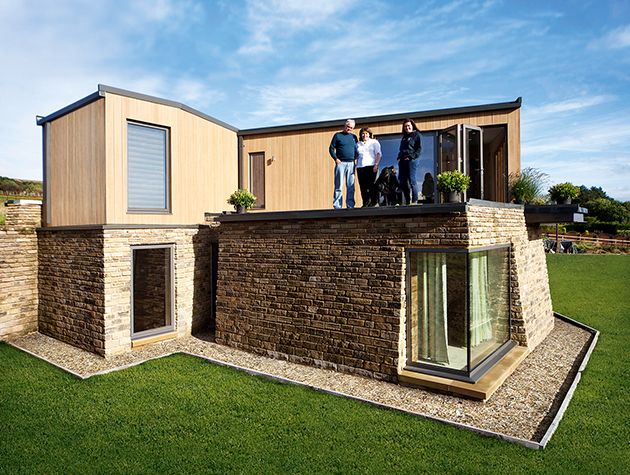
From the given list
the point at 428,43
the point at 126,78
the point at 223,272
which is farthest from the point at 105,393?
the point at 428,43

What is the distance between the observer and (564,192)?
961cm

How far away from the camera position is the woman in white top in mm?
9172

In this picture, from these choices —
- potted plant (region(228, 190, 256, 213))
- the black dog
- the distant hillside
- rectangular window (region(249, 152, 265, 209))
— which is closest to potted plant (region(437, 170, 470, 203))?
the black dog

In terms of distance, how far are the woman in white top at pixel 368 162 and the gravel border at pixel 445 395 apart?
3.94 m

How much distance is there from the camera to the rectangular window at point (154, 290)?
10141 mm

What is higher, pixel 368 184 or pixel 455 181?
pixel 368 184

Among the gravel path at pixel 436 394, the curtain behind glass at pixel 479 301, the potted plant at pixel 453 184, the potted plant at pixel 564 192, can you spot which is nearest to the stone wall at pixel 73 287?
the gravel path at pixel 436 394

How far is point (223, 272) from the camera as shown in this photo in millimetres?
9828

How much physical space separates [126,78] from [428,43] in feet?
28.5

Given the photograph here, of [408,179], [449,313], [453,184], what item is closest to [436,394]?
[449,313]

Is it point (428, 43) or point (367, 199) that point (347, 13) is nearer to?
point (428, 43)

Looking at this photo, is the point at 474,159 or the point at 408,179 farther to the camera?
the point at 474,159

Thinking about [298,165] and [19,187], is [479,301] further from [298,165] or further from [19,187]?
[19,187]

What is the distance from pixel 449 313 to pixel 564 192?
4707mm
